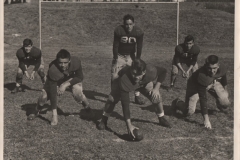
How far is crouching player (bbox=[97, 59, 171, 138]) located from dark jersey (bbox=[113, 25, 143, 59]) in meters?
1.17

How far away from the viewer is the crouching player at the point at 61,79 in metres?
4.79

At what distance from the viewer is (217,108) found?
596cm

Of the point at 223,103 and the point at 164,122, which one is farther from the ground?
the point at 223,103

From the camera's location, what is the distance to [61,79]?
527 centimetres

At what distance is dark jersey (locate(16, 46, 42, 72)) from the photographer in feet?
22.4

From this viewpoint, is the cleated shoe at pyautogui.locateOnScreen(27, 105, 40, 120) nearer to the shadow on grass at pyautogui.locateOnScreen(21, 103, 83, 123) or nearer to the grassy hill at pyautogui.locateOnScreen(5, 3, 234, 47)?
the shadow on grass at pyautogui.locateOnScreen(21, 103, 83, 123)

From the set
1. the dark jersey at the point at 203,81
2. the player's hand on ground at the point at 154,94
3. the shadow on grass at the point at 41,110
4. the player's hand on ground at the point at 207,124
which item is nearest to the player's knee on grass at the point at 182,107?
the dark jersey at the point at 203,81

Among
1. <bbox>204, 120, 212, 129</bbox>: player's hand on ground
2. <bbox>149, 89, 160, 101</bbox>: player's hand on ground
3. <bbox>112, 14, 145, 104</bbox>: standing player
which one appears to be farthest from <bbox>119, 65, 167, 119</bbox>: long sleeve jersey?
<bbox>112, 14, 145, 104</bbox>: standing player

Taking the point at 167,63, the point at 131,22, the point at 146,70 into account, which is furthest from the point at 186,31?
the point at 146,70

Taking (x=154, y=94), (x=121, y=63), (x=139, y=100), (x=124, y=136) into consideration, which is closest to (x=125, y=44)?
(x=121, y=63)

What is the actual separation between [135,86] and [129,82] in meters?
0.15

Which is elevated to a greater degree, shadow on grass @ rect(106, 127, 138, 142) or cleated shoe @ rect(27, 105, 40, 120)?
cleated shoe @ rect(27, 105, 40, 120)

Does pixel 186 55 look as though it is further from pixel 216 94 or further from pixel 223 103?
pixel 223 103

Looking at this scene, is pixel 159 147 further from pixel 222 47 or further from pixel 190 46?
pixel 222 47
